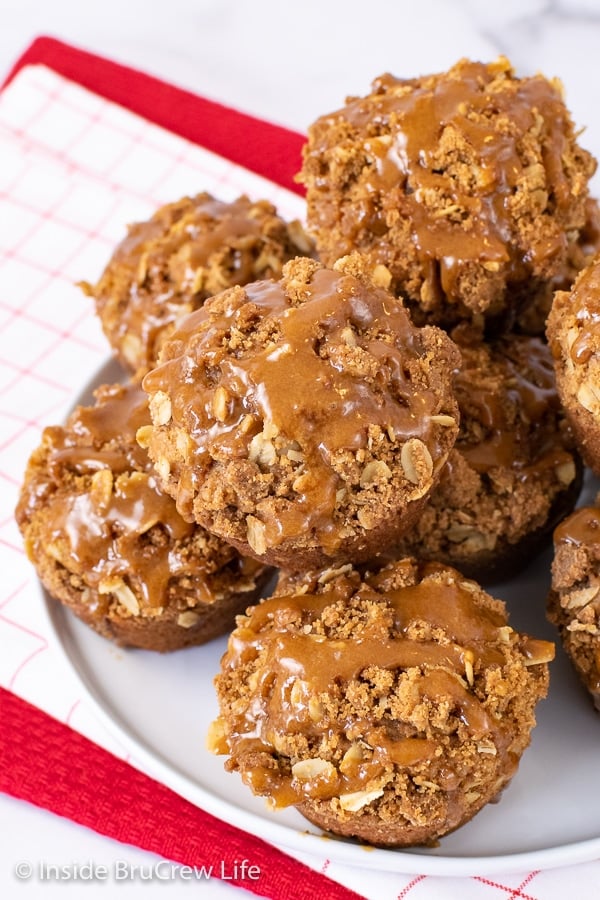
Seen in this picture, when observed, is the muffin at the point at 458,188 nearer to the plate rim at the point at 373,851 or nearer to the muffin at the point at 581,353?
the muffin at the point at 581,353

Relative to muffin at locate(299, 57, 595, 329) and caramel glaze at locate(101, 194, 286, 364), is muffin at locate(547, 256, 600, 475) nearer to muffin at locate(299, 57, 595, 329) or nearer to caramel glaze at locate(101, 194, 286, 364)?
muffin at locate(299, 57, 595, 329)

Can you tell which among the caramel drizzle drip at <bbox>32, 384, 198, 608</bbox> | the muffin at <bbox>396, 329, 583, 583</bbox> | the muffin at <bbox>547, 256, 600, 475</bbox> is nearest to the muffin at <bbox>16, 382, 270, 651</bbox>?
the caramel drizzle drip at <bbox>32, 384, 198, 608</bbox>

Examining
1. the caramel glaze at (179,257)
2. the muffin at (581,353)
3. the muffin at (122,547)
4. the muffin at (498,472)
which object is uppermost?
the muffin at (581,353)

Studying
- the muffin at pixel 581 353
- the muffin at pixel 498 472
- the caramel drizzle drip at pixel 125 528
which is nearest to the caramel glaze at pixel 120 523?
the caramel drizzle drip at pixel 125 528

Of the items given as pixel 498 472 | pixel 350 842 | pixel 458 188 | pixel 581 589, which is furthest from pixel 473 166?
pixel 350 842

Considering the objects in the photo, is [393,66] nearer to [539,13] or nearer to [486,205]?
[539,13]

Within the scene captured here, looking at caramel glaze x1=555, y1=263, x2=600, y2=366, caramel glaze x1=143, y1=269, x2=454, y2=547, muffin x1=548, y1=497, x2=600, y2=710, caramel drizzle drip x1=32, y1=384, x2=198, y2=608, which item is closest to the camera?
caramel glaze x1=143, y1=269, x2=454, y2=547

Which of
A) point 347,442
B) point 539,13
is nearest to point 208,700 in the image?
point 347,442
